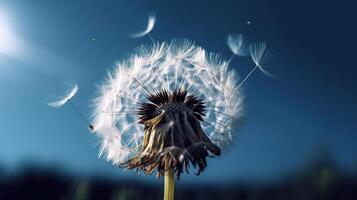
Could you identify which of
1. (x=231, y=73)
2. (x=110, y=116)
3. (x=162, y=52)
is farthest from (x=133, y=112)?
(x=231, y=73)

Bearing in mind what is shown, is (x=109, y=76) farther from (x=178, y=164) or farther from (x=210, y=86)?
(x=178, y=164)

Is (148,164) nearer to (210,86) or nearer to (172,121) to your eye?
(172,121)

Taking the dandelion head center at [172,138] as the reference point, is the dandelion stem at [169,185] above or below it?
below

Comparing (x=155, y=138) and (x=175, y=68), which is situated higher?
(x=175, y=68)

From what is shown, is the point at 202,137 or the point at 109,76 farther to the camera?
the point at 109,76

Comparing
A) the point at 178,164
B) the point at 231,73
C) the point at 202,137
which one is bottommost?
the point at 178,164

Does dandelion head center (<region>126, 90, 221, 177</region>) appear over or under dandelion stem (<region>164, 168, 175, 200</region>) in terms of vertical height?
over

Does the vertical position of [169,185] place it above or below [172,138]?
below
